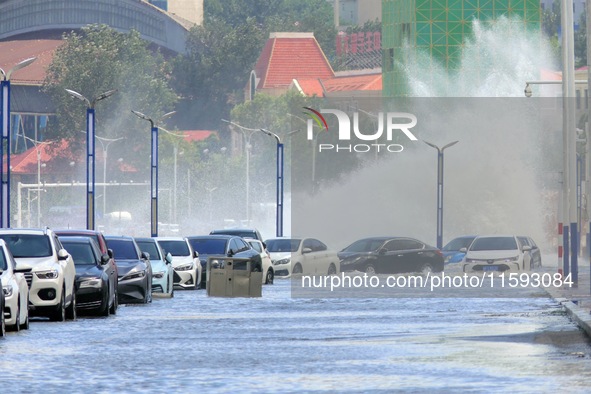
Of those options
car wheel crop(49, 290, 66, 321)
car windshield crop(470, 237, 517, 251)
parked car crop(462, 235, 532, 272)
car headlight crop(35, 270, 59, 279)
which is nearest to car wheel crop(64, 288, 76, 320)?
car wheel crop(49, 290, 66, 321)

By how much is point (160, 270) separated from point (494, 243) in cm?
2002

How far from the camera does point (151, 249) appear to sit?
4403 centimetres

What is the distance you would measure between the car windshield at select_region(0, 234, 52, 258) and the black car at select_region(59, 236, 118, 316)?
1.11m

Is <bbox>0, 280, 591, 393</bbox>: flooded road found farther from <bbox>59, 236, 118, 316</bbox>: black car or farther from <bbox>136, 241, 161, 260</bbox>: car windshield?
<bbox>136, 241, 161, 260</bbox>: car windshield

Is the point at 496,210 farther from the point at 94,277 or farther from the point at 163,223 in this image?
the point at 94,277

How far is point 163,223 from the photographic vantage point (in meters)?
148

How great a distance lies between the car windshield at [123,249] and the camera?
3888 cm

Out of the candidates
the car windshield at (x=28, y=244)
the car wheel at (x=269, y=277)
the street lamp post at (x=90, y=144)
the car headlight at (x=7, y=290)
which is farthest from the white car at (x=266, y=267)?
the car headlight at (x=7, y=290)

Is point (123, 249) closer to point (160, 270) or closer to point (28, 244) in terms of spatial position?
point (160, 270)

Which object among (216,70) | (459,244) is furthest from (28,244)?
(216,70)

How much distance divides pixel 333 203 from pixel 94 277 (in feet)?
232

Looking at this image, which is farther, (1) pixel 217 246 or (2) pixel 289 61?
(2) pixel 289 61

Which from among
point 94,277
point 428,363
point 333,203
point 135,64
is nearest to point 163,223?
point 135,64

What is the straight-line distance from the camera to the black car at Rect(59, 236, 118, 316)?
103ft
